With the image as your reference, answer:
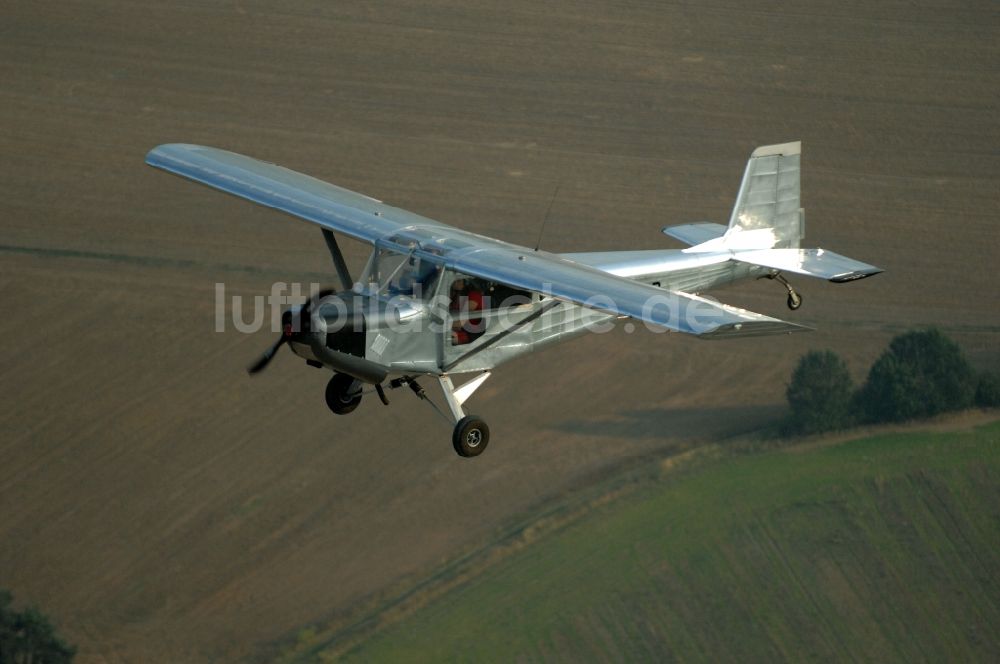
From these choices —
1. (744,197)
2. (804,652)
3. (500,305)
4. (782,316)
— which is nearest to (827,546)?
(804,652)

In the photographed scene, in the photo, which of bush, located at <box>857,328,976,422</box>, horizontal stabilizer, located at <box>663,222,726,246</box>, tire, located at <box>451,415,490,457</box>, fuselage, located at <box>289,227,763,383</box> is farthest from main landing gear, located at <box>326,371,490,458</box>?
bush, located at <box>857,328,976,422</box>

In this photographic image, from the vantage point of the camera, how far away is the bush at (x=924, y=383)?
52625 mm

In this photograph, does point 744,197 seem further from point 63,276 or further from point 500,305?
point 63,276

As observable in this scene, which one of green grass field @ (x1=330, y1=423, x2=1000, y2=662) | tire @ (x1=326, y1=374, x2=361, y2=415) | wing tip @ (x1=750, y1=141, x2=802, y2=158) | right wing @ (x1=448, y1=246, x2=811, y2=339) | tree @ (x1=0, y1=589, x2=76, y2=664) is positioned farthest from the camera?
tree @ (x1=0, y1=589, x2=76, y2=664)

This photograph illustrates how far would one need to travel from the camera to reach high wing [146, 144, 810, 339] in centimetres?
2386

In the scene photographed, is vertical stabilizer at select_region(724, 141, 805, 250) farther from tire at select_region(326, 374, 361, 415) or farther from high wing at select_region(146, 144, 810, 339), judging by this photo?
tire at select_region(326, 374, 361, 415)

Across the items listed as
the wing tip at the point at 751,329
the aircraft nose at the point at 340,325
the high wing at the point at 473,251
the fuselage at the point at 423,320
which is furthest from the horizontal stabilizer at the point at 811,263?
the aircraft nose at the point at 340,325

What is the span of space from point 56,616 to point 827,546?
20.2 m

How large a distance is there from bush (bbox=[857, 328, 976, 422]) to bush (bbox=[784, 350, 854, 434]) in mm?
854

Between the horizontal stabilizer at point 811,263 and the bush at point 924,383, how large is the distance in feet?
72.4

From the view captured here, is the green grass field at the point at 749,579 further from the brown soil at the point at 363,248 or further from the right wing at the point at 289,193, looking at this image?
the right wing at the point at 289,193

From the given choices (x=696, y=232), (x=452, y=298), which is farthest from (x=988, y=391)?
(x=452, y=298)

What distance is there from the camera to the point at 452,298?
2620cm

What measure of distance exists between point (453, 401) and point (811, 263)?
781cm
